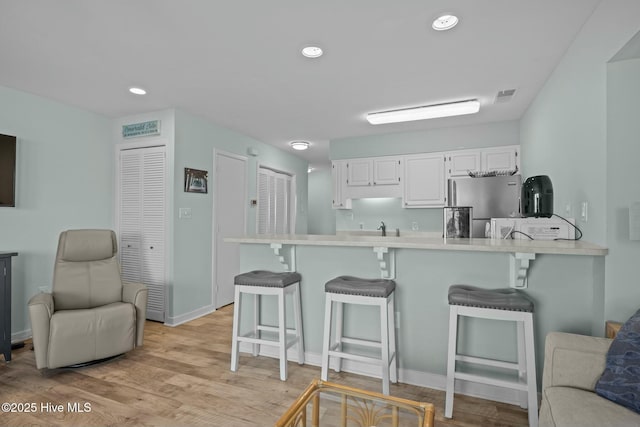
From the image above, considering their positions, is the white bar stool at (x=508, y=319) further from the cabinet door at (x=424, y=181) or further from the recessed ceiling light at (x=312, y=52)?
the cabinet door at (x=424, y=181)

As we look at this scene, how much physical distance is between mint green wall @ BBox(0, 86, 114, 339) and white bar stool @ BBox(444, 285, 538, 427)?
3.98 meters

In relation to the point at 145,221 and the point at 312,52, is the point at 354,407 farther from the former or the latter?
the point at 145,221

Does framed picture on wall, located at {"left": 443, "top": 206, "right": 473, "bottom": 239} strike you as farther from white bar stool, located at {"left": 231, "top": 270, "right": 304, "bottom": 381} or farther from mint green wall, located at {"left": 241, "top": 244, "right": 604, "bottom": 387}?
white bar stool, located at {"left": 231, "top": 270, "right": 304, "bottom": 381}

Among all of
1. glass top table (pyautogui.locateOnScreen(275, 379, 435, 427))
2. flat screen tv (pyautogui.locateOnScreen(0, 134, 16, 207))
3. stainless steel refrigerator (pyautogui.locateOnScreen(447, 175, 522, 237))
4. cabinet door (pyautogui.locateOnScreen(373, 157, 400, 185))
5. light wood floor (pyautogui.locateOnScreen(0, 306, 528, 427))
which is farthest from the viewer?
cabinet door (pyautogui.locateOnScreen(373, 157, 400, 185))

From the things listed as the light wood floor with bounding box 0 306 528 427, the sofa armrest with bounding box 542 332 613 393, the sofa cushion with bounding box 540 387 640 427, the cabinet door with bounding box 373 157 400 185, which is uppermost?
the cabinet door with bounding box 373 157 400 185

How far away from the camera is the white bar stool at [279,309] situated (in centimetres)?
240

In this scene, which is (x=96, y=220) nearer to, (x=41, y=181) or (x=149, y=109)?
(x=41, y=181)

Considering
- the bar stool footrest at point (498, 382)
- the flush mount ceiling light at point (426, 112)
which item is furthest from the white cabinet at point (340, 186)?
the bar stool footrest at point (498, 382)

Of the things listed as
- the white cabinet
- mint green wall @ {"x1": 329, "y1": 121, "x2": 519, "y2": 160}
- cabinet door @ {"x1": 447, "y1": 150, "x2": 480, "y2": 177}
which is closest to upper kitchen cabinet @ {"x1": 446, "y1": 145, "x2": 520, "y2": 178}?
cabinet door @ {"x1": 447, "y1": 150, "x2": 480, "y2": 177}

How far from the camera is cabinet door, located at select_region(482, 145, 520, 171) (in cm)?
423

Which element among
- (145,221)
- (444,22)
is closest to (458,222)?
(444,22)

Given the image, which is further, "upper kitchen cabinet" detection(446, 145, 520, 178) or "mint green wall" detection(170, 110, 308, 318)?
"upper kitchen cabinet" detection(446, 145, 520, 178)

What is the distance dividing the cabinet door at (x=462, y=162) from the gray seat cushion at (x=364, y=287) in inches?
107

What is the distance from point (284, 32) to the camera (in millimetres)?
2217
